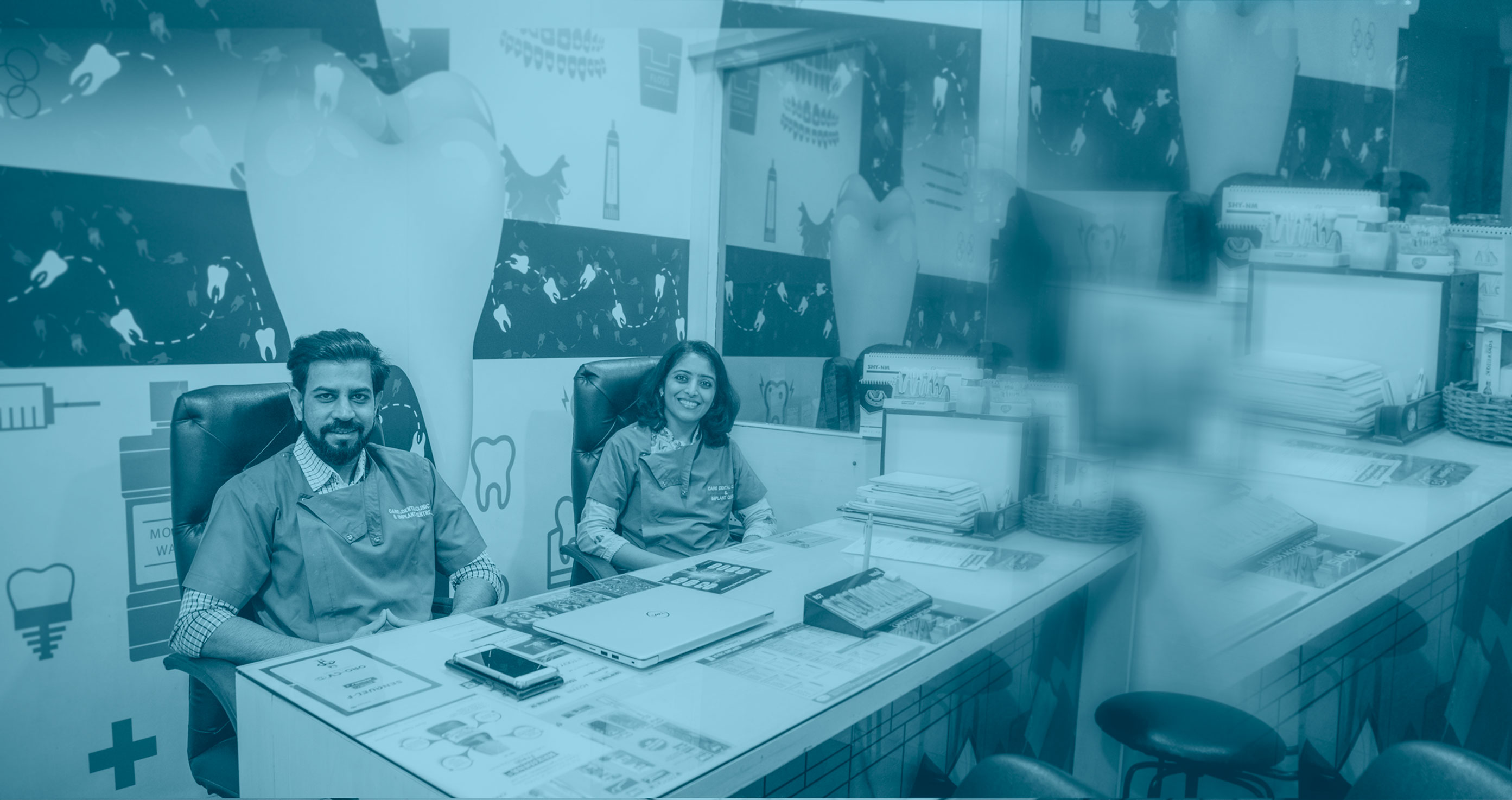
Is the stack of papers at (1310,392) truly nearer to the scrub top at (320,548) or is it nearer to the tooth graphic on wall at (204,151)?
the scrub top at (320,548)

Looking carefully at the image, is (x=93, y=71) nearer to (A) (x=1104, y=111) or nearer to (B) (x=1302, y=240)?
(A) (x=1104, y=111)

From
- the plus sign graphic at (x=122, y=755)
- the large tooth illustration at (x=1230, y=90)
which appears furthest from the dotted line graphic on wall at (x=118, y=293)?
the large tooth illustration at (x=1230, y=90)

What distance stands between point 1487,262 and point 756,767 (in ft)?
2.74

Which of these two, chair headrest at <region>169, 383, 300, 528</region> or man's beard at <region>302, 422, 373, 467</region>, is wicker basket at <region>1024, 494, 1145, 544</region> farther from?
chair headrest at <region>169, 383, 300, 528</region>

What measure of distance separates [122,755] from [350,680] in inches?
50.5

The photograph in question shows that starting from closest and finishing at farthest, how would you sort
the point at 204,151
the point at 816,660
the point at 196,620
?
1. the point at 816,660
2. the point at 196,620
3. the point at 204,151

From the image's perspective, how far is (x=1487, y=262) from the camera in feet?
2.56

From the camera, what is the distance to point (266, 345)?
7.11ft

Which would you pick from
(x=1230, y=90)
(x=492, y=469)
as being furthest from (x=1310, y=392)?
(x=492, y=469)

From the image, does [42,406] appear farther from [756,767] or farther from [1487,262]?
[1487,262]

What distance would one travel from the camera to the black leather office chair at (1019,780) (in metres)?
0.89

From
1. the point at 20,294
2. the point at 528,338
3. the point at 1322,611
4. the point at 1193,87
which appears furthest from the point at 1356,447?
the point at 528,338

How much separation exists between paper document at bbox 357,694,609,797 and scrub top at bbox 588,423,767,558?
1.20 metres

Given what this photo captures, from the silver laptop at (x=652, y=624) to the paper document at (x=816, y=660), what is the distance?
0.04 m
